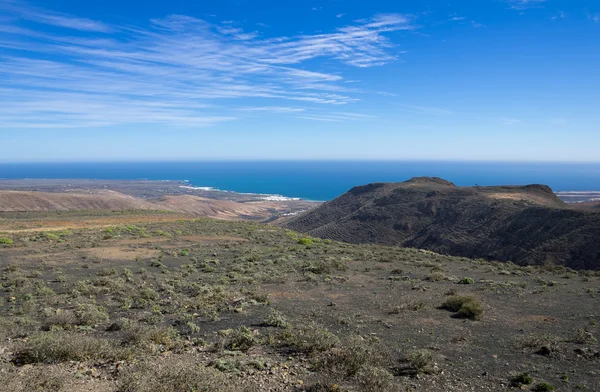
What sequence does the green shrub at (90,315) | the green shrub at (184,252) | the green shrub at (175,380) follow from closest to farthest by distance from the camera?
the green shrub at (175,380)
the green shrub at (90,315)
the green shrub at (184,252)

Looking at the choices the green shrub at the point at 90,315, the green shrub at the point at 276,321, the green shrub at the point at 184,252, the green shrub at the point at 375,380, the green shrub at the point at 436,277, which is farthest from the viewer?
the green shrub at the point at 184,252

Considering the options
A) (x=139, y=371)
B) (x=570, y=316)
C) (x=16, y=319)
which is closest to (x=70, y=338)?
(x=139, y=371)

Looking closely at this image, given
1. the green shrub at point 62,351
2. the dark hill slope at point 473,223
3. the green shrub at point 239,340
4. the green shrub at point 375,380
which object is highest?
the green shrub at point 62,351

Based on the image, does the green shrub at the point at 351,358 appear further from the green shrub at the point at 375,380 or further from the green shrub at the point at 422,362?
the green shrub at the point at 422,362

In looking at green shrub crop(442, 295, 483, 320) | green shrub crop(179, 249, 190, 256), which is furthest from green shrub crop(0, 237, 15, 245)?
green shrub crop(442, 295, 483, 320)

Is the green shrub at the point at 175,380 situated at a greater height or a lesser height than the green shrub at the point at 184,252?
greater

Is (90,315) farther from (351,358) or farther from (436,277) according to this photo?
(436,277)

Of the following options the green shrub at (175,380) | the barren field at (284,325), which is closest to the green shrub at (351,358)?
the barren field at (284,325)

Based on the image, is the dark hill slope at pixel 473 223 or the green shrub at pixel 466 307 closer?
the green shrub at pixel 466 307
